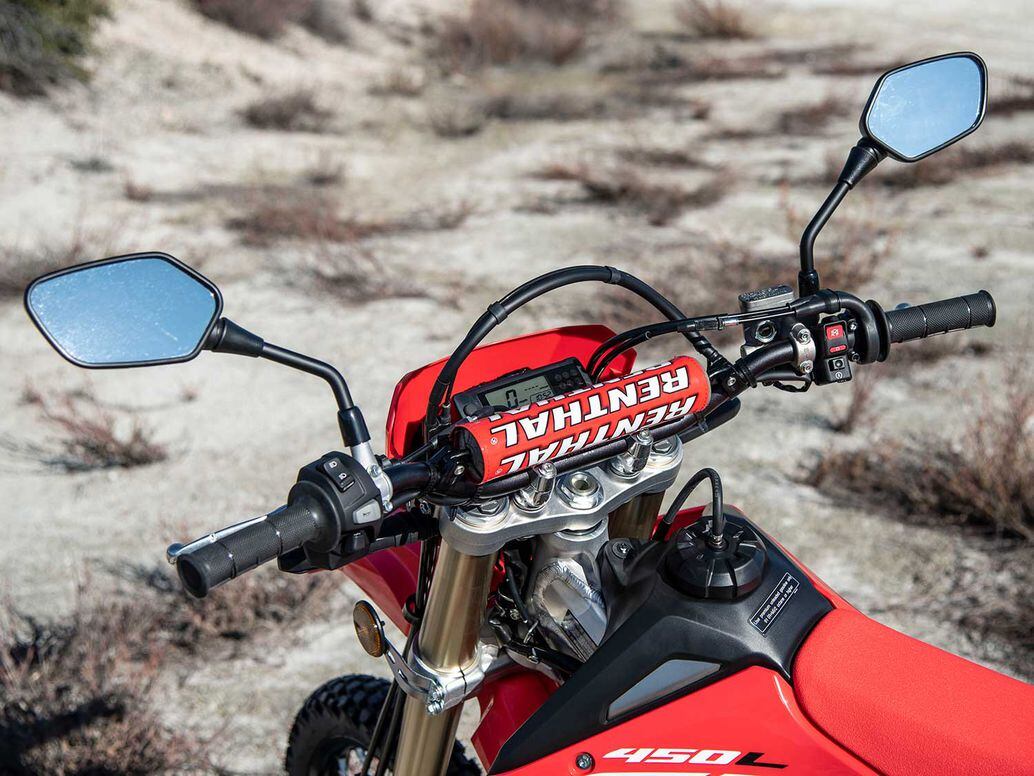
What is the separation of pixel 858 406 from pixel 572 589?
315cm

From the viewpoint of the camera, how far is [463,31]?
492 inches

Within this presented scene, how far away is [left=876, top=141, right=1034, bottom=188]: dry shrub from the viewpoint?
24.6 feet

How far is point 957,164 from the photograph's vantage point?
774cm

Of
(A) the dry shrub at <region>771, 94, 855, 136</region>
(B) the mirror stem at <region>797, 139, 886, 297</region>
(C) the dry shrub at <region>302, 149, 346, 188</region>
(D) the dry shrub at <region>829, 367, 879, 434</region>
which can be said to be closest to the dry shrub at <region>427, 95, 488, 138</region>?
(C) the dry shrub at <region>302, 149, 346, 188</region>

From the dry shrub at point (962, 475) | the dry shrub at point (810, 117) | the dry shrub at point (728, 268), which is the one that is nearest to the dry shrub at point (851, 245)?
the dry shrub at point (728, 268)

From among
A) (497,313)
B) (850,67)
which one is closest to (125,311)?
(497,313)

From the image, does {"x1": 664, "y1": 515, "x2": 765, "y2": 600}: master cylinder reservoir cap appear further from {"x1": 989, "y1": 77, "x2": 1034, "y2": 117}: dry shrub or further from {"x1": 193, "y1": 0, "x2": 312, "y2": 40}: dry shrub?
{"x1": 193, "y1": 0, "x2": 312, "y2": 40}: dry shrub

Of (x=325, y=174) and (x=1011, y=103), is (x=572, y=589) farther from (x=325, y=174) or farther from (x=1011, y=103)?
(x=1011, y=103)

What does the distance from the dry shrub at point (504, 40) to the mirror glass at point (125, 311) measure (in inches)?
443

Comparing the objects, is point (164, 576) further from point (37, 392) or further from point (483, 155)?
point (483, 155)

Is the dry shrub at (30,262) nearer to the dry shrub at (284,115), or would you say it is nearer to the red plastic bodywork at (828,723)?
the dry shrub at (284,115)

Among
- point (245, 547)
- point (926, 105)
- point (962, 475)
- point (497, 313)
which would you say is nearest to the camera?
point (245, 547)


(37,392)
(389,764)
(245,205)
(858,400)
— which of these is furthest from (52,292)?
(245,205)

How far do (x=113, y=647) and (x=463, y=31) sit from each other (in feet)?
35.3
